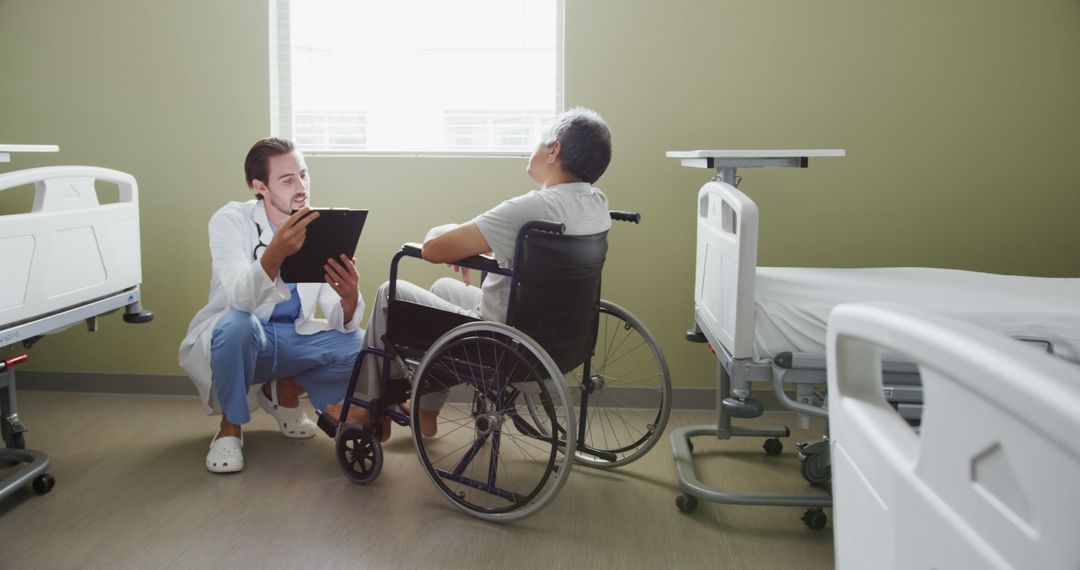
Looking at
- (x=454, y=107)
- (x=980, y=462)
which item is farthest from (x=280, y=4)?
(x=980, y=462)

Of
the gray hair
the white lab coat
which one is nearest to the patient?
the gray hair

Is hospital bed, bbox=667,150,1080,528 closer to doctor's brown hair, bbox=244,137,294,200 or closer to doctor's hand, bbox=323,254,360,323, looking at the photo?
doctor's hand, bbox=323,254,360,323

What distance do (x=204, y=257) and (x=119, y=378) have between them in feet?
2.02

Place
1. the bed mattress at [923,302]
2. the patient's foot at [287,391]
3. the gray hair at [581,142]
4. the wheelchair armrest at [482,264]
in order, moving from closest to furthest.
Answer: the bed mattress at [923,302] < the wheelchair armrest at [482,264] < the gray hair at [581,142] < the patient's foot at [287,391]

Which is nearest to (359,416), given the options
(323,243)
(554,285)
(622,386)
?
(323,243)

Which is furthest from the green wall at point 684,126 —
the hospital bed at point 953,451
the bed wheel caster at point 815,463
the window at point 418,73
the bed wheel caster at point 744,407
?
the hospital bed at point 953,451

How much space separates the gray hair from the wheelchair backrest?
8.1 inches

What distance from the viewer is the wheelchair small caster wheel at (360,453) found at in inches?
97.9

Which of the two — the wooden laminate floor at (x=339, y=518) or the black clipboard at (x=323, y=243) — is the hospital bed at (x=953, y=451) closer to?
the wooden laminate floor at (x=339, y=518)

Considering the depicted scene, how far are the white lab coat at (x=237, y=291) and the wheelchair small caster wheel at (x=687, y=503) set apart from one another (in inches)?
46.7

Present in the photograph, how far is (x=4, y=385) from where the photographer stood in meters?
2.51

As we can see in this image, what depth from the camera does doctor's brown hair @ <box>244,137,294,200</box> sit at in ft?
8.83

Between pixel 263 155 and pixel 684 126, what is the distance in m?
1.51

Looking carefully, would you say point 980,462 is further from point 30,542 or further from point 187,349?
point 187,349
